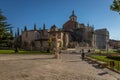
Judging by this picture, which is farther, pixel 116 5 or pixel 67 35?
pixel 67 35

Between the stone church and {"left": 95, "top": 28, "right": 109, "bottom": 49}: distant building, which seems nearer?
the stone church

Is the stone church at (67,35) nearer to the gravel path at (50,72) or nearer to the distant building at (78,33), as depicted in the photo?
the distant building at (78,33)

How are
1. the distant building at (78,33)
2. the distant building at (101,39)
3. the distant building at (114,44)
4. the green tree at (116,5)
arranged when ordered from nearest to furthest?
the green tree at (116,5), the distant building at (78,33), the distant building at (101,39), the distant building at (114,44)

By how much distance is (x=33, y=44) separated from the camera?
316ft

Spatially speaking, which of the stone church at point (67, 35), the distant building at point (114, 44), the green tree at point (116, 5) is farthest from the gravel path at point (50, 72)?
the distant building at point (114, 44)

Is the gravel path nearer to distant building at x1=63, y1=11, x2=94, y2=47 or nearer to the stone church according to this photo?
the stone church

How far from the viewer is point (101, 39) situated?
456 feet

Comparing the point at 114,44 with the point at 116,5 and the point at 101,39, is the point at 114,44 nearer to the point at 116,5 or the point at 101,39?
the point at 101,39

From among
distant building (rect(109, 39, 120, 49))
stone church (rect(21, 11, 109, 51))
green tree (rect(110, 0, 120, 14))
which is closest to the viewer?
green tree (rect(110, 0, 120, 14))

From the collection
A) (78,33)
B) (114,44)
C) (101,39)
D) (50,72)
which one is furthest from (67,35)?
(50,72)

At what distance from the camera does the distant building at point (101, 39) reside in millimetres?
134125

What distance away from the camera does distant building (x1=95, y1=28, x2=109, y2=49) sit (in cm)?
13412

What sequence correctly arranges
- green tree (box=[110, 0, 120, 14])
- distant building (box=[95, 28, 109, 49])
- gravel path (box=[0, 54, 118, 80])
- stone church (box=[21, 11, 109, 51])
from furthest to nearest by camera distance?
distant building (box=[95, 28, 109, 49]) < stone church (box=[21, 11, 109, 51]) < green tree (box=[110, 0, 120, 14]) < gravel path (box=[0, 54, 118, 80])

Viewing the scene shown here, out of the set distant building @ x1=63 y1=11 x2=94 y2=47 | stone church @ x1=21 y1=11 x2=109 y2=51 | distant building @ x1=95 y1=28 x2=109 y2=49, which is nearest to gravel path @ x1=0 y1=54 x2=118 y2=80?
stone church @ x1=21 y1=11 x2=109 y2=51
